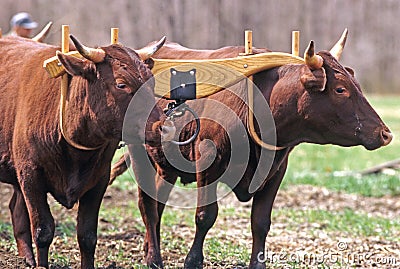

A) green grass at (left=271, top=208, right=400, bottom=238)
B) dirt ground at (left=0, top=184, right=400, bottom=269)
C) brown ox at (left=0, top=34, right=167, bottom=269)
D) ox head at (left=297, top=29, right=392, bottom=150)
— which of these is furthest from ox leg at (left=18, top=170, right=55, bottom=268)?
green grass at (left=271, top=208, right=400, bottom=238)

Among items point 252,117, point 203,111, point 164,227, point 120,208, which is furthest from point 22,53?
point 120,208

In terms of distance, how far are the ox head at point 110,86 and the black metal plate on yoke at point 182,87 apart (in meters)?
0.47

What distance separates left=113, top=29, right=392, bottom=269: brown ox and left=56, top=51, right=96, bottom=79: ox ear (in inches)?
46.5

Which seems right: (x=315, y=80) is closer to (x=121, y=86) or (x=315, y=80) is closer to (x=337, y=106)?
(x=337, y=106)

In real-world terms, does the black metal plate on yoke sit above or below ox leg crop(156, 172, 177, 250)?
above

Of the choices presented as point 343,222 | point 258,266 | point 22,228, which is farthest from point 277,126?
point 343,222

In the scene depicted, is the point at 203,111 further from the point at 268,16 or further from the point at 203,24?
the point at 268,16

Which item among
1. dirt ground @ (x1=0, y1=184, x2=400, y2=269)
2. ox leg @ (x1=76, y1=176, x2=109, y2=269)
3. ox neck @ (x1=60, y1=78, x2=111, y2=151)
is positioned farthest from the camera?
dirt ground @ (x1=0, y1=184, x2=400, y2=269)

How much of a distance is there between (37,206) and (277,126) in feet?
6.15

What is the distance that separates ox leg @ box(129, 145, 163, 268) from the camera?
719 centimetres

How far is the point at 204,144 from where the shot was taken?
20.9 ft

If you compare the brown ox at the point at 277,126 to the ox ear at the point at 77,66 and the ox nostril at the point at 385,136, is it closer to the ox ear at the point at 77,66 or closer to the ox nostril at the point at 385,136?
the ox nostril at the point at 385,136

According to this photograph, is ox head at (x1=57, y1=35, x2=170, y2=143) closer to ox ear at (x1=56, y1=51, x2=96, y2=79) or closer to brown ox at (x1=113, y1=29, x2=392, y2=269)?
ox ear at (x1=56, y1=51, x2=96, y2=79)

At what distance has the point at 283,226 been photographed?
8969 millimetres
